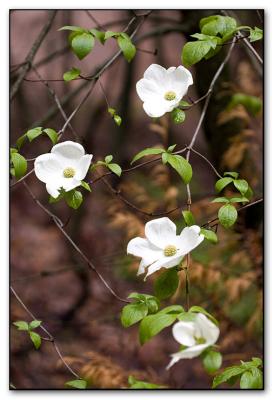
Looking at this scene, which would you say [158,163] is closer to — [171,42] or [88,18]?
[171,42]

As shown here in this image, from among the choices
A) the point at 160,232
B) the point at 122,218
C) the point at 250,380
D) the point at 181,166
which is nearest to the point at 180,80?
the point at 181,166

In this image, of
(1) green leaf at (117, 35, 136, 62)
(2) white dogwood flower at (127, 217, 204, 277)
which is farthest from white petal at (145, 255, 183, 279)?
(1) green leaf at (117, 35, 136, 62)

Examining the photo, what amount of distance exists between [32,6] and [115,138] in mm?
534

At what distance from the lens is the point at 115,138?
1.78 m

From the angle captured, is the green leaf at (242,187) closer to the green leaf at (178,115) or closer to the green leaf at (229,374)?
the green leaf at (178,115)

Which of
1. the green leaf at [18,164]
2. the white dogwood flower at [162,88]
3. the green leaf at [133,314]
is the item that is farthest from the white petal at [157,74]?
the green leaf at [133,314]

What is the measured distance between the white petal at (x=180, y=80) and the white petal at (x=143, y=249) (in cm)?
24

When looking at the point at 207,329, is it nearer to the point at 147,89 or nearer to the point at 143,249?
the point at 143,249

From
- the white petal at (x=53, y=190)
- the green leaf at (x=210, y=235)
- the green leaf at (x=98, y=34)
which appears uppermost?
the green leaf at (x=98, y=34)

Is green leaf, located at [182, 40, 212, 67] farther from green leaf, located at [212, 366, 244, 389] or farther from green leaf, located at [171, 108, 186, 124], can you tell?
green leaf, located at [212, 366, 244, 389]

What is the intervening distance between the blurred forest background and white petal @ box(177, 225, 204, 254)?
598 mm

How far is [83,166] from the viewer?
3.36ft

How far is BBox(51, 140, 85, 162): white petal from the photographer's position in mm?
1047

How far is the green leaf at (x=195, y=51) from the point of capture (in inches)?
40.4
